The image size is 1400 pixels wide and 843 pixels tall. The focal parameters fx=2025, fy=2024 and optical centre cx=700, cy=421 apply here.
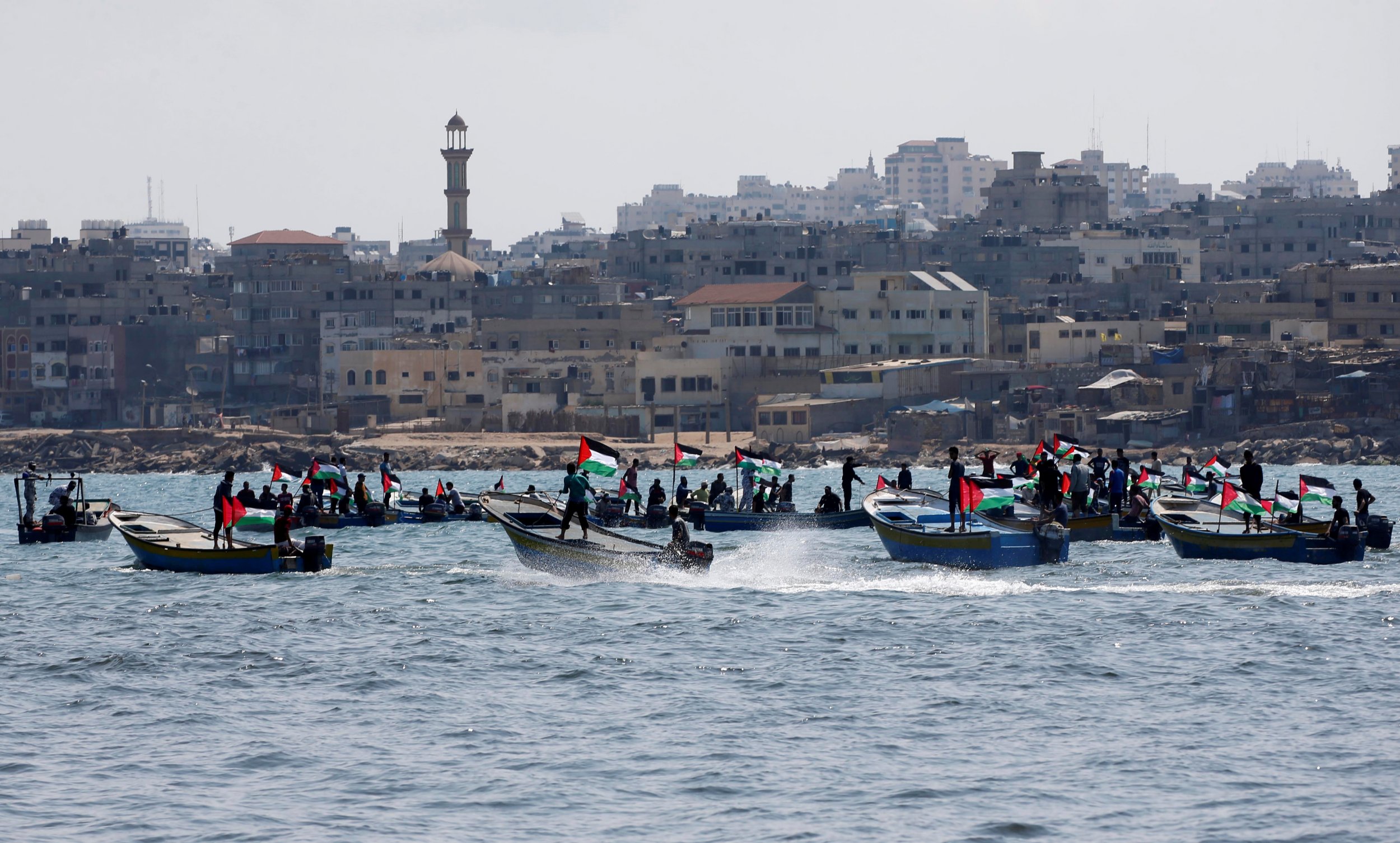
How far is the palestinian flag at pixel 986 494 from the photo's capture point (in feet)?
133

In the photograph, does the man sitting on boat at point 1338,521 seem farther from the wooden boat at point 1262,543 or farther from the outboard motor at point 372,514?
the outboard motor at point 372,514

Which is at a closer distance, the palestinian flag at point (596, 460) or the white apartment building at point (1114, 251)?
the palestinian flag at point (596, 460)

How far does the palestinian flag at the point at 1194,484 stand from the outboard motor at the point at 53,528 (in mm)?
29100

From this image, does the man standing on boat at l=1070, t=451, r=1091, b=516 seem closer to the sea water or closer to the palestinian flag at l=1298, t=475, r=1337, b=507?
the sea water

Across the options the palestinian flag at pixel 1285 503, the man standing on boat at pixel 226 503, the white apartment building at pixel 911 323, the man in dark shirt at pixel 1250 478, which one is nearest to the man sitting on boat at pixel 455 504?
the man standing on boat at pixel 226 503

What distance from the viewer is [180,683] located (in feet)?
97.7

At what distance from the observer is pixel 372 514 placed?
58.1 m

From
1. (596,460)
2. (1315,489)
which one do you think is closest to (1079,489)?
(1315,489)

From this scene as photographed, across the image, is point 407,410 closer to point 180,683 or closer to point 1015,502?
point 1015,502

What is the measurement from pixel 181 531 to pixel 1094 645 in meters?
22.5

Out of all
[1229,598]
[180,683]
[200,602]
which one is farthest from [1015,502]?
[180,683]

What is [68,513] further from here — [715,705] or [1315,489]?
[1315,489]

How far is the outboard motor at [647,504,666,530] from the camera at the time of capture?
5466 cm

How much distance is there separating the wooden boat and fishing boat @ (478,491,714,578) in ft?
32.7
